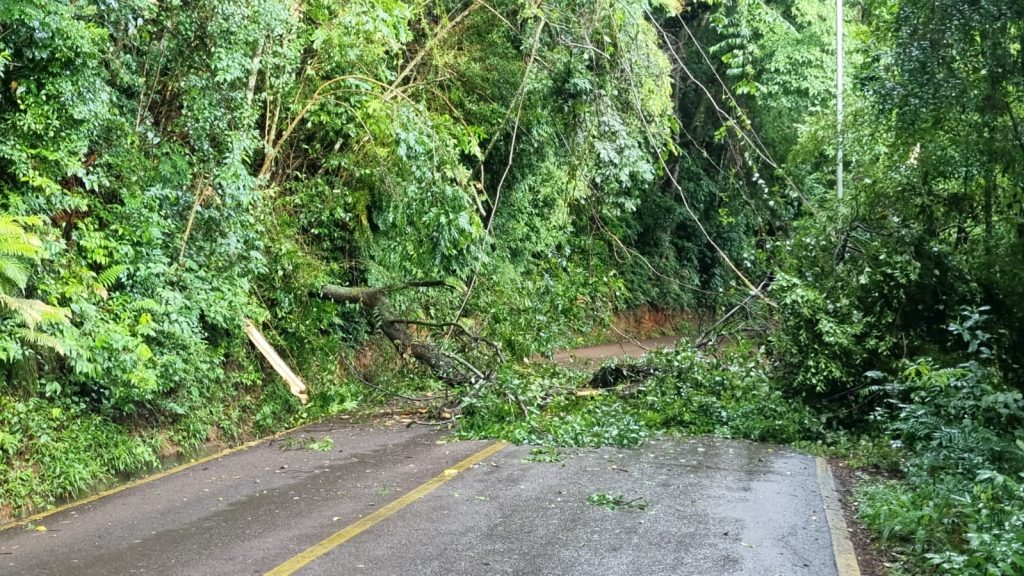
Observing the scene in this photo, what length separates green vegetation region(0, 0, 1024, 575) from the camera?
9031mm

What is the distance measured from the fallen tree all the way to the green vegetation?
5cm

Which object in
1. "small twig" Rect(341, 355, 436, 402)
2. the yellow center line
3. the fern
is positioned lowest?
"small twig" Rect(341, 355, 436, 402)

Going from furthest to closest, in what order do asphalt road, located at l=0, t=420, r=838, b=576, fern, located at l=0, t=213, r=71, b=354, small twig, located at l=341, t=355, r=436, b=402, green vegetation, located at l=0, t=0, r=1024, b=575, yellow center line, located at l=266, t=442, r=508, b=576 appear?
small twig, located at l=341, t=355, r=436, b=402
green vegetation, located at l=0, t=0, r=1024, b=575
fern, located at l=0, t=213, r=71, b=354
asphalt road, located at l=0, t=420, r=838, b=576
yellow center line, located at l=266, t=442, r=508, b=576

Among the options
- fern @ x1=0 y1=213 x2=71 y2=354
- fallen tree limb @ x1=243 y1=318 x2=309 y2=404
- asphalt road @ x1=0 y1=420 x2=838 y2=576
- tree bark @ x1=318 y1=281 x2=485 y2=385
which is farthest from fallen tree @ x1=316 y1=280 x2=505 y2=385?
fern @ x1=0 y1=213 x2=71 y2=354

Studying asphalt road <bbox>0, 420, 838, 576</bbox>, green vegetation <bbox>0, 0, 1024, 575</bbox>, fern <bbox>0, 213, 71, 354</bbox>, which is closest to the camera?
asphalt road <bbox>0, 420, 838, 576</bbox>

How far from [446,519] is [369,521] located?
2.10ft

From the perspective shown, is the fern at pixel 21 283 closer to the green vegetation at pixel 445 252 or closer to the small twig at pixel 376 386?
the green vegetation at pixel 445 252

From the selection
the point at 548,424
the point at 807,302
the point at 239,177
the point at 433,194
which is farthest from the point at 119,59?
the point at 807,302

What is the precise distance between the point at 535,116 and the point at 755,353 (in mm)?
6203

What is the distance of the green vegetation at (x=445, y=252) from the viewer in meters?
9.03

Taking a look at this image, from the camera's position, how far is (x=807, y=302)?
41.9 ft

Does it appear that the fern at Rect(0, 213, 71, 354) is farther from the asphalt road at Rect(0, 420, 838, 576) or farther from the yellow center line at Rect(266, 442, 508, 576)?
the yellow center line at Rect(266, 442, 508, 576)

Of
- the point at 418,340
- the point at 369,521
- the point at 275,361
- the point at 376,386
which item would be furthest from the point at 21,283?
the point at 418,340

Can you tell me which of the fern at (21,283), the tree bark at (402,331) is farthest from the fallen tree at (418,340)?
the fern at (21,283)
